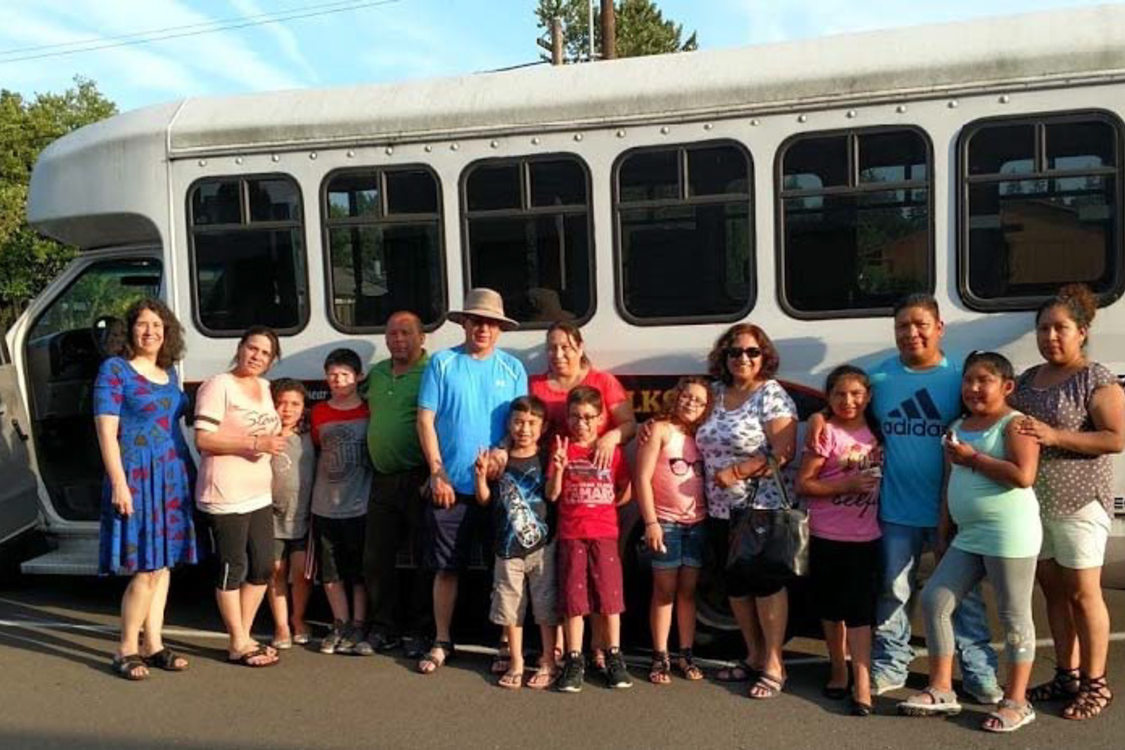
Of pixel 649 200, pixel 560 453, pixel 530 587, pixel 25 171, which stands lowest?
pixel 530 587

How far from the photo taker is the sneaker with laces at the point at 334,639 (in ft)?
16.2

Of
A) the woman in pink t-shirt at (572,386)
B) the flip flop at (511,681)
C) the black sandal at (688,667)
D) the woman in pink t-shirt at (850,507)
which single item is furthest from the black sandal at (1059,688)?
the flip flop at (511,681)

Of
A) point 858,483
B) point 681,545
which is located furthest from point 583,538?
point 858,483

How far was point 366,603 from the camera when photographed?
5.00 m

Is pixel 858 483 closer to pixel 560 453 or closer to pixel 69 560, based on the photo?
pixel 560 453

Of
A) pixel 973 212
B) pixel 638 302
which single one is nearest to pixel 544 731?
pixel 638 302

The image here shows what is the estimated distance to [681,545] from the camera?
4.37 metres

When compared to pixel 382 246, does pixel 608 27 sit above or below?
above

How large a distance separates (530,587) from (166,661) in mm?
1816

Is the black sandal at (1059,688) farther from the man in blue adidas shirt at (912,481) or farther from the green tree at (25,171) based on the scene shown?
the green tree at (25,171)

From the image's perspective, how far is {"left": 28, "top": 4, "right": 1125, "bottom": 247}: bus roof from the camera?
4.26 metres

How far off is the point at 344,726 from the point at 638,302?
227 centimetres

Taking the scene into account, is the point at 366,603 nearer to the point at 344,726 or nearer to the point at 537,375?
the point at 344,726

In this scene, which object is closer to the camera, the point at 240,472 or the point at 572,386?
the point at 572,386
